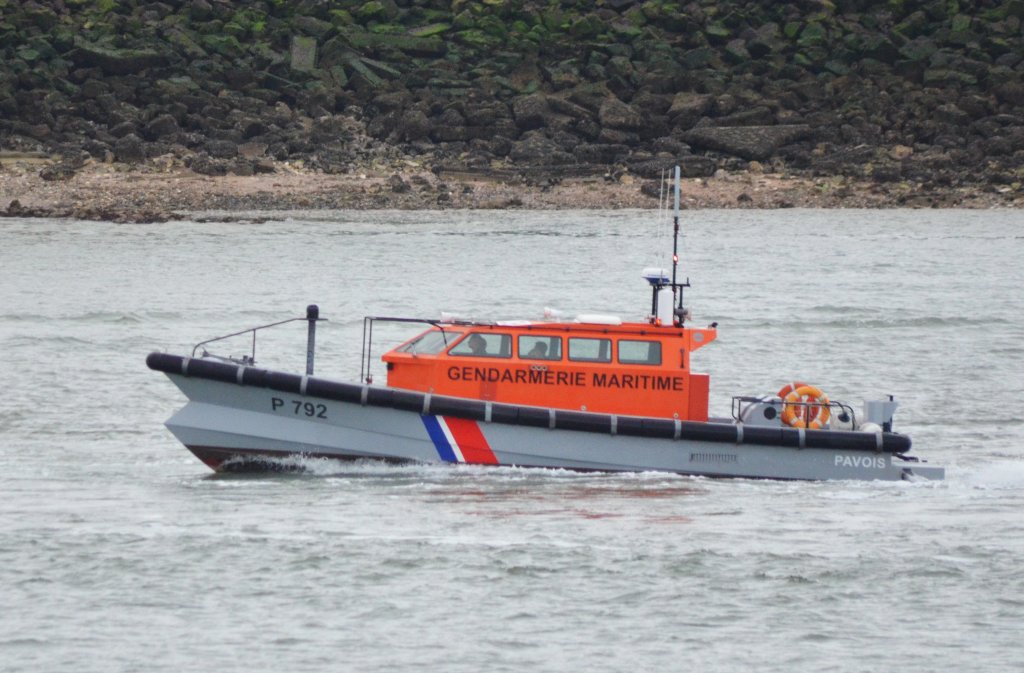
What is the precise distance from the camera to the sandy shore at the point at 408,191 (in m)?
47.5

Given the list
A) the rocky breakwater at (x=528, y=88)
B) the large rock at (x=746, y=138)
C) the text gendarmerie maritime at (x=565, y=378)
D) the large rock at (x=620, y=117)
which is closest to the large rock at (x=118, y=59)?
the rocky breakwater at (x=528, y=88)

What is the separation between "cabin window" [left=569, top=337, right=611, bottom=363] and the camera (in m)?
17.2

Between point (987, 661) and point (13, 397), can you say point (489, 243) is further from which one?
point (987, 661)

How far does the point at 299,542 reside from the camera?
49.5 ft

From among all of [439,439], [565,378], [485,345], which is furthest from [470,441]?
[565,378]

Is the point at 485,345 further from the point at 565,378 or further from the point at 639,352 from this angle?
the point at 639,352

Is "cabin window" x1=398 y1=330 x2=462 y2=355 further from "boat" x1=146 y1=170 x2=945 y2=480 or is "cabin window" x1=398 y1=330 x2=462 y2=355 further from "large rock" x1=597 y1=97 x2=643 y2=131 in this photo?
"large rock" x1=597 y1=97 x2=643 y2=131

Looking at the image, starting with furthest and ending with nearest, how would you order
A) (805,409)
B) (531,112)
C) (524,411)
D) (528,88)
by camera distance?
(528,88) → (531,112) → (805,409) → (524,411)

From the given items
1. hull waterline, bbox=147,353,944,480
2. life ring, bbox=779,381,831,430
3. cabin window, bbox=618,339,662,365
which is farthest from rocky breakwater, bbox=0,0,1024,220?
hull waterline, bbox=147,353,944,480

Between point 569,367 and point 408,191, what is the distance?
3349 centimetres

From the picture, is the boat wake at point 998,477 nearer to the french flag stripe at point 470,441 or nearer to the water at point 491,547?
the water at point 491,547

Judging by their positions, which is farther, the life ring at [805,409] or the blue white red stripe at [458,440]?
the life ring at [805,409]

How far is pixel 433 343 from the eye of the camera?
1734cm

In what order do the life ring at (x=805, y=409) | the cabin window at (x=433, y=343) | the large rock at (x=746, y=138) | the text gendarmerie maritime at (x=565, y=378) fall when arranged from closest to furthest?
the text gendarmerie maritime at (x=565, y=378) → the cabin window at (x=433, y=343) → the life ring at (x=805, y=409) → the large rock at (x=746, y=138)
